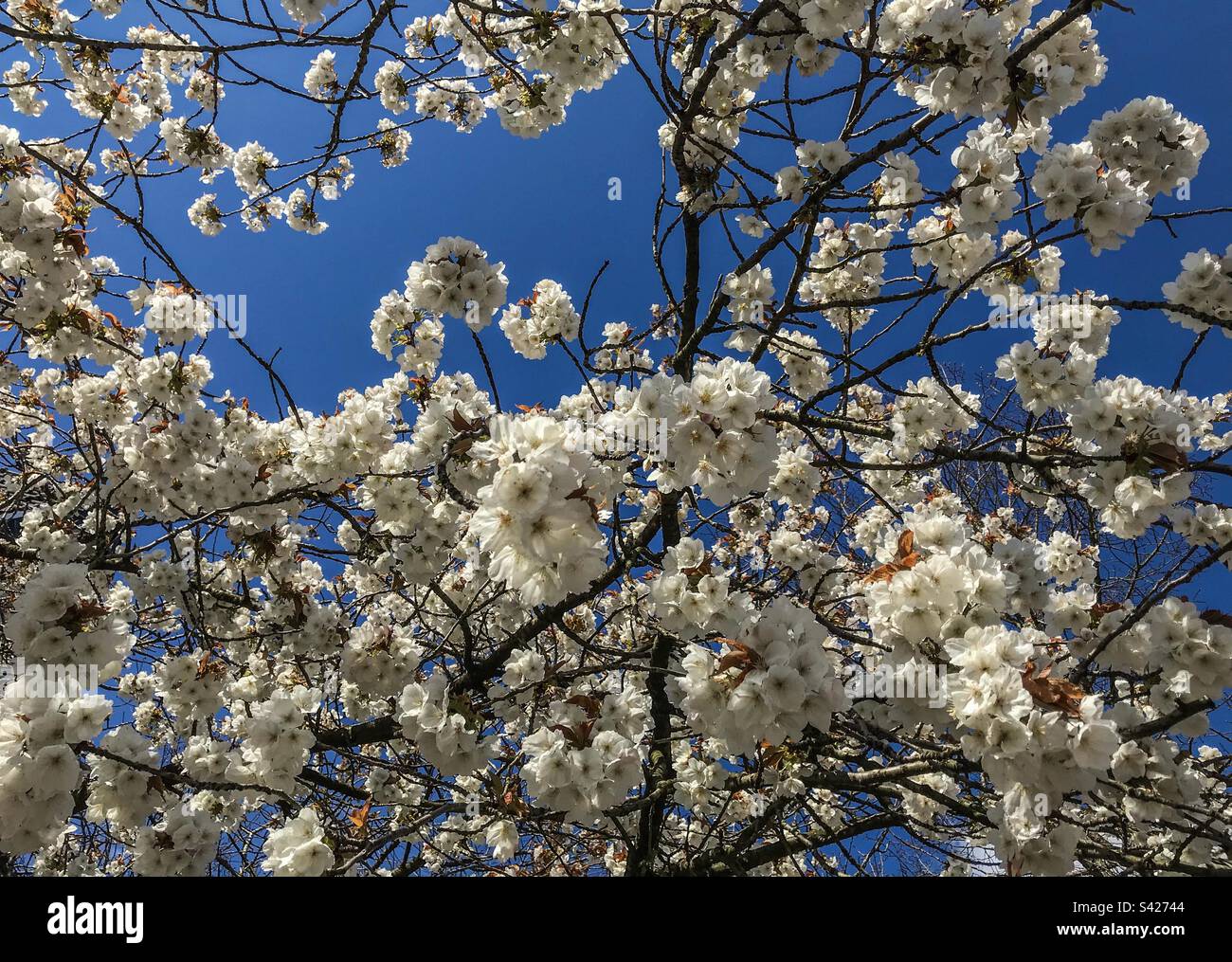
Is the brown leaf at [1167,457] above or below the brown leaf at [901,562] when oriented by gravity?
above

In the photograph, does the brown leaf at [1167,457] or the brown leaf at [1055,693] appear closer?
the brown leaf at [1055,693]

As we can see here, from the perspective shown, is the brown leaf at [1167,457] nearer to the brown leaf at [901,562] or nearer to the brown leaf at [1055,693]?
the brown leaf at [901,562]

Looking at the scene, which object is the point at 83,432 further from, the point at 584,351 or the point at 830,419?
the point at 830,419

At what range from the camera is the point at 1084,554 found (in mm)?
5188

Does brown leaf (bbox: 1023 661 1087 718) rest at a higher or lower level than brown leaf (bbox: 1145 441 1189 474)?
lower

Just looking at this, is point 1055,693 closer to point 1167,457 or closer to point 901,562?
point 901,562

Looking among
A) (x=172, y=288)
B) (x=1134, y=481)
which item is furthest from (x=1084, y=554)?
(x=172, y=288)

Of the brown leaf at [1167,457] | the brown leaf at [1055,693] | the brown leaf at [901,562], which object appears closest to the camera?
the brown leaf at [1055,693]

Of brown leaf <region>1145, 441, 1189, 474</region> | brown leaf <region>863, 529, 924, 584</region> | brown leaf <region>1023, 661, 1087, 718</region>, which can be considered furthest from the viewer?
brown leaf <region>1145, 441, 1189, 474</region>

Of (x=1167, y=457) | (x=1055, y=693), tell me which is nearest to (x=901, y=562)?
(x=1055, y=693)

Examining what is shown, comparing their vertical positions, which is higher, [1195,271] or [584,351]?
[584,351]

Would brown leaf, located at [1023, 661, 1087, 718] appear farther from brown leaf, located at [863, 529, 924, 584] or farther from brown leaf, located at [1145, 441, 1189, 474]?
brown leaf, located at [1145, 441, 1189, 474]

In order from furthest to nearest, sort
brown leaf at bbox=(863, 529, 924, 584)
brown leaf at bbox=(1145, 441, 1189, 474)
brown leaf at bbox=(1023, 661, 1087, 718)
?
1. brown leaf at bbox=(1145, 441, 1189, 474)
2. brown leaf at bbox=(863, 529, 924, 584)
3. brown leaf at bbox=(1023, 661, 1087, 718)
